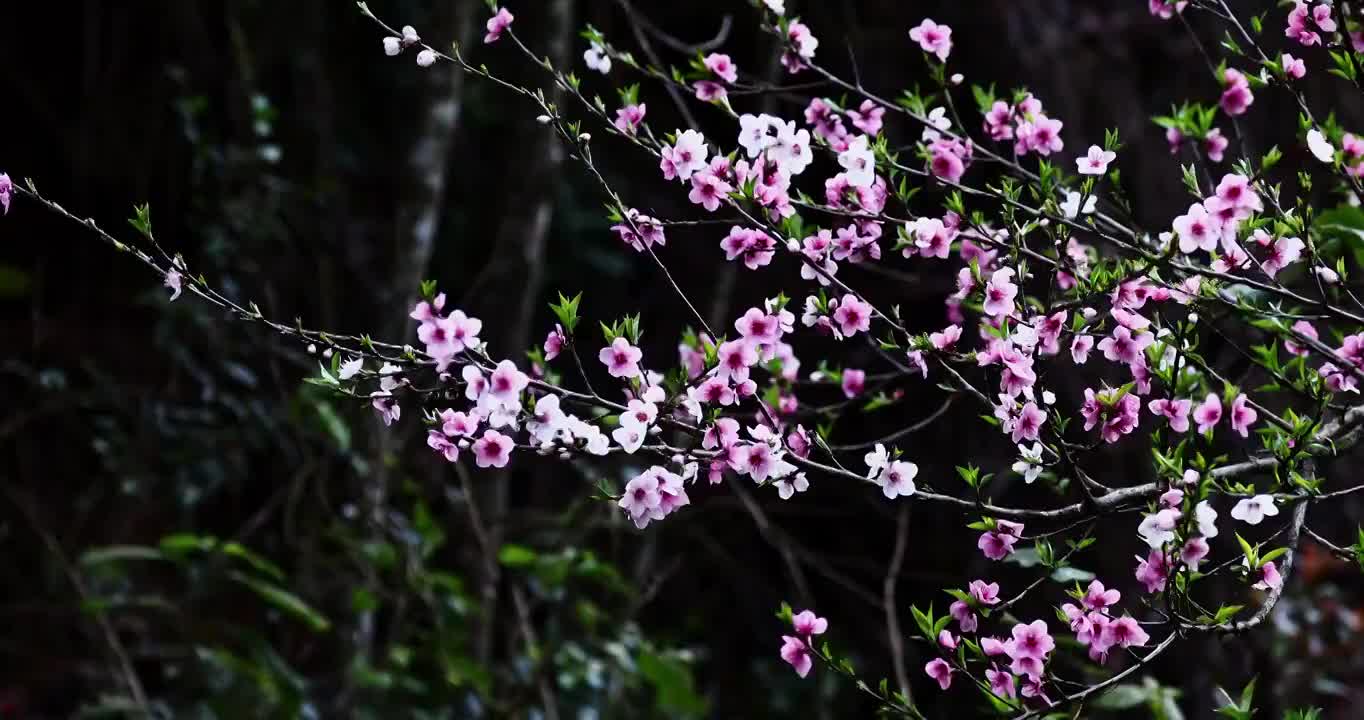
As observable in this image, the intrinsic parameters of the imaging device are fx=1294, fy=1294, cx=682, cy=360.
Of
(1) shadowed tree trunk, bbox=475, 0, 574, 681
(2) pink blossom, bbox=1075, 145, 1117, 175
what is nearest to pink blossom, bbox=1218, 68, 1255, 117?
(2) pink blossom, bbox=1075, 145, 1117, 175

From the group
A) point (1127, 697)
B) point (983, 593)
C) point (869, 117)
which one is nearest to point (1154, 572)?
point (983, 593)

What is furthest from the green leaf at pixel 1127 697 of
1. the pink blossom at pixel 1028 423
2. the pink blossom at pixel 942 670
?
the pink blossom at pixel 1028 423

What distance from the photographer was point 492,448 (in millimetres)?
1551

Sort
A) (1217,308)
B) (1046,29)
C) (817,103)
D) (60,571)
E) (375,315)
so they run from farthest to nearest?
(375,315)
(1046,29)
(60,571)
(817,103)
(1217,308)

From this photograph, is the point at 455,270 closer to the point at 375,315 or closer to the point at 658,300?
the point at 375,315

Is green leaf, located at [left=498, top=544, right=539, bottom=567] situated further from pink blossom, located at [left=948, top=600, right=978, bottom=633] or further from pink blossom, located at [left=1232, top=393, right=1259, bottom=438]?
pink blossom, located at [left=1232, top=393, right=1259, bottom=438]

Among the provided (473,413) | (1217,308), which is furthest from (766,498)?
(473,413)

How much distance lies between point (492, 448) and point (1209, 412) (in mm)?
869

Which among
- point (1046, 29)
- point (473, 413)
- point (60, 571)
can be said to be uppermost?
point (1046, 29)

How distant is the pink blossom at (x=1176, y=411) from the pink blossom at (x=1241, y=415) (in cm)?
6

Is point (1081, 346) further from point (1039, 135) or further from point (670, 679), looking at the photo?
point (670, 679)

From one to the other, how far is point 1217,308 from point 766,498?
2.29 meters

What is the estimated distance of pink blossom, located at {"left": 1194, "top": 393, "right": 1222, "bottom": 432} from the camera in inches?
60.9

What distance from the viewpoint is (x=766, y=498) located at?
3990 millimetres
